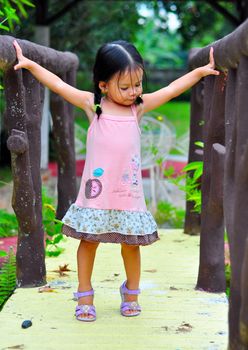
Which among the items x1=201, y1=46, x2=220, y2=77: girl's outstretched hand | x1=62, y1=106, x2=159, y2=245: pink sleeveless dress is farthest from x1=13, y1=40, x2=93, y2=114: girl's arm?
x1=201, y1=46, x2=220, y2=77: girl's outstretched hand

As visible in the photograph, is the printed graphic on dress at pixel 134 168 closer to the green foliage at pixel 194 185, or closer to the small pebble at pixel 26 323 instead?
the small pebble at pixel 26 323

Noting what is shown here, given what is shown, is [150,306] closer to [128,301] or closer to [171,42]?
[128,301]

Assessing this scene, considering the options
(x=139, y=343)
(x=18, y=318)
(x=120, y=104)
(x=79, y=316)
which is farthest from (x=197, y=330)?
(x=120, y=104)

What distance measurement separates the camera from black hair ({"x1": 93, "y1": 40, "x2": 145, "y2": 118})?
338cm

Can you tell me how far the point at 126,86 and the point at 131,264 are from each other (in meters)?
0.82

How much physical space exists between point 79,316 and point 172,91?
1.10m

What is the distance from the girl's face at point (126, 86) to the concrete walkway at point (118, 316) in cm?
99

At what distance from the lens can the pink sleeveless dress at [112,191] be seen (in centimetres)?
344

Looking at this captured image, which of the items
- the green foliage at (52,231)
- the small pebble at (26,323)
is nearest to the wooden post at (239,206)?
the small pebble at (26,323)

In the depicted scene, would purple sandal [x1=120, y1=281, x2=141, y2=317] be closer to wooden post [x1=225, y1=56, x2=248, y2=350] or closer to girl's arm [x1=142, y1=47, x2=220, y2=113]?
girl's arm [x1=142, y1=47, x2=220, y2=113]

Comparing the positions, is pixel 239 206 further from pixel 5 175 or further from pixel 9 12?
pixel 5 175

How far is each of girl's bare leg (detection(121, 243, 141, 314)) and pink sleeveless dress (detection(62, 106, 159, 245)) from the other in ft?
0.49

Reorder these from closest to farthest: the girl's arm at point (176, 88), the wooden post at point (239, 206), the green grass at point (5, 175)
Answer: the wooden post at point (239, 206) < the girl's arm at point (176, 88) < the green grass at point (5, 175)

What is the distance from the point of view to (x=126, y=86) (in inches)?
134
